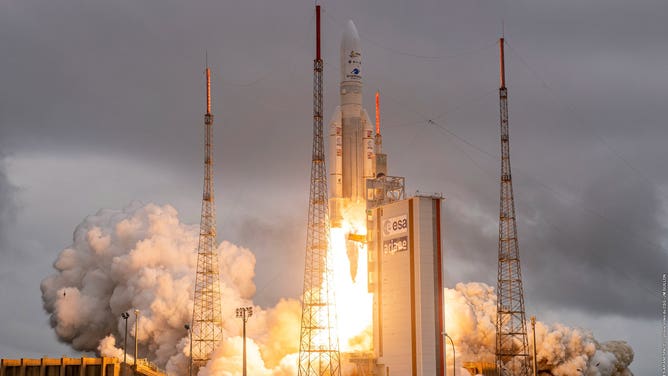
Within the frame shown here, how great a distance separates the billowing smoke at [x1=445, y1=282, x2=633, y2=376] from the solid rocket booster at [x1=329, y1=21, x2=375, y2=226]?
18376mm

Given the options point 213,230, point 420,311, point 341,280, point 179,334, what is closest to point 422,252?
point 420,311

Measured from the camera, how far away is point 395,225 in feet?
395

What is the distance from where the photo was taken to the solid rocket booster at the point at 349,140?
12650 cm

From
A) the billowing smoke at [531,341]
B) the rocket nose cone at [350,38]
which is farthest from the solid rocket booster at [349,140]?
the billowing smoke at [531,341]

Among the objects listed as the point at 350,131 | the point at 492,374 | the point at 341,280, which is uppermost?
the point at 350,131

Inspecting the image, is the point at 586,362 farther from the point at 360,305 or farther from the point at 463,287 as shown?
the point at 360,305

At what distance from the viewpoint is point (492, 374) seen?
13912cm

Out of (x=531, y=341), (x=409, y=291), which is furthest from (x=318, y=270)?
(x=531, y=341)

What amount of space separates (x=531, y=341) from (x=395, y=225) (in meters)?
33.9

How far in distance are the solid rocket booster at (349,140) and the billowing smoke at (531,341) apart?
60.3 ft

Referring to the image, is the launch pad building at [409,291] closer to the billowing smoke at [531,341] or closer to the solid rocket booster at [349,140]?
the solid rocket booster at [349,140]

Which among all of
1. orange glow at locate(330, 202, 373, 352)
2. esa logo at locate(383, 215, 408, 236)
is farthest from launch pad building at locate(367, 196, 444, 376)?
orange glow at locate(330, 202, 373, 352)

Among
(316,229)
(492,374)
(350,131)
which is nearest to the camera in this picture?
(316,229)

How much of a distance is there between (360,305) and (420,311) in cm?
1219
